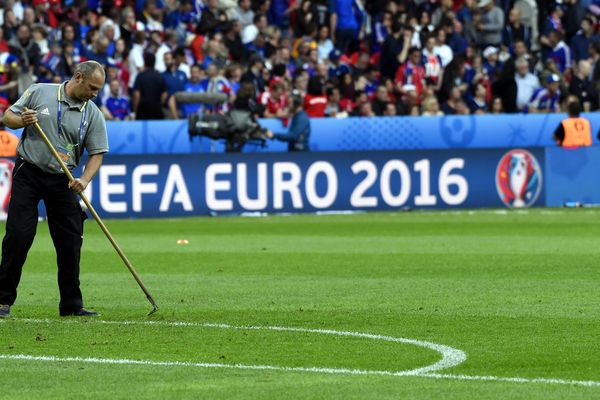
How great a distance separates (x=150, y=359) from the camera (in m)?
9.55

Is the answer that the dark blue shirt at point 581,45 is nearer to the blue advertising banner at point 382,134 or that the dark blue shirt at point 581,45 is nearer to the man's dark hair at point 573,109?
the blue advertising banner at point 382,134

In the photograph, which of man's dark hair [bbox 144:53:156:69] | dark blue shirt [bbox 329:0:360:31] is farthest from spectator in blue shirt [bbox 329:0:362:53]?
man's dark hair [bbox 144:53:156:69]

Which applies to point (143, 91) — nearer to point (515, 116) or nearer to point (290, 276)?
point (515, 116)

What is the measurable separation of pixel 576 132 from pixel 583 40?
631 cm

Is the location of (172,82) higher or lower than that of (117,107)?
higher

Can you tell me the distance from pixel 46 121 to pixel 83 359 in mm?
2823

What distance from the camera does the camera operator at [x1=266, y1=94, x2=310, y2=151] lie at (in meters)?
28.0

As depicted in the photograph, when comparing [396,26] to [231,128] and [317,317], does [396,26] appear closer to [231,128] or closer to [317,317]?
[231,128]

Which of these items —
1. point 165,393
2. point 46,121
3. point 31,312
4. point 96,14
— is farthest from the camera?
point 96,14

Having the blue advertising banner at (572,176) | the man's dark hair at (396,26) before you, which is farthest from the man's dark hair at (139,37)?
the blue advertising banner at (572,176)

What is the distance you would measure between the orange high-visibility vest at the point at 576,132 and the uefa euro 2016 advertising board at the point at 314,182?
0.77 meters

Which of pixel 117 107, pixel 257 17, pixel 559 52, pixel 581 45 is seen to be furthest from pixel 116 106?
pixel 581 45

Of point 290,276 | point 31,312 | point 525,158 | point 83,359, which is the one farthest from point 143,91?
point 83,359

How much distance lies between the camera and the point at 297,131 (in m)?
28.1
